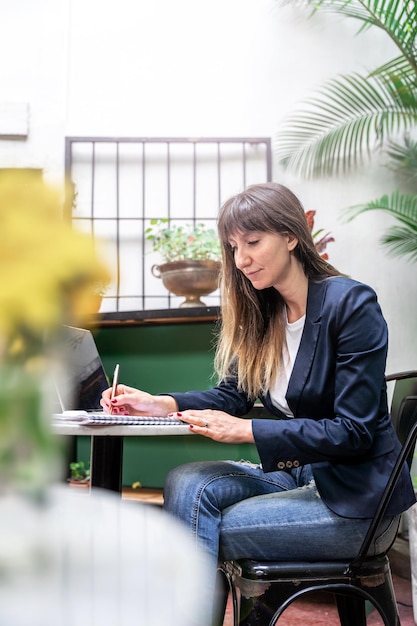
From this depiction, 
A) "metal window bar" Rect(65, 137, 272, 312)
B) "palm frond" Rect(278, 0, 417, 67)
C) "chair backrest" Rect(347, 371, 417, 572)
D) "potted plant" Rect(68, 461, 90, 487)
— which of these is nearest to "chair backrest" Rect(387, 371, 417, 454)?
"chair backrest" Rect(347, 371, 417, 572)

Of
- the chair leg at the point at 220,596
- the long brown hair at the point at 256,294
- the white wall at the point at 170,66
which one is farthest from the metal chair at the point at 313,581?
the white wall at the point at 170,66

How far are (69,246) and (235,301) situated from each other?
4.34ft

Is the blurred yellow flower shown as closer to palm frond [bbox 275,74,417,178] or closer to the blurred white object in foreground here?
the blurred white object in foreground

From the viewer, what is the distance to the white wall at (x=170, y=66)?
12.4 ft

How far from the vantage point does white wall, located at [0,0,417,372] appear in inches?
148

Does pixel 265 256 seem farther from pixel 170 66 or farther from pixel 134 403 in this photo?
pixel 170 66

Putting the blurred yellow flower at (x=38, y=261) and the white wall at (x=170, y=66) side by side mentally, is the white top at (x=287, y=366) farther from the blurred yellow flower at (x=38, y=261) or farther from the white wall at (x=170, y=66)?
the white wall at (x=170, y=66)

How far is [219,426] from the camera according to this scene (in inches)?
44.9

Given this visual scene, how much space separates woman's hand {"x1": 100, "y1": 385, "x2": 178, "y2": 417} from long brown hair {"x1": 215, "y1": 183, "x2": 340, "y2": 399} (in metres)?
0.18

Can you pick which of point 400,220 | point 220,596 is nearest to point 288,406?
point 220,596

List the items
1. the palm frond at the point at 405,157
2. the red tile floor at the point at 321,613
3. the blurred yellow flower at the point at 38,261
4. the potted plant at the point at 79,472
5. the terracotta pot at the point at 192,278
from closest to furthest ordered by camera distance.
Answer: the blurred yellow flower at the point at 38,261
the red tile floor at the point at 321,613
the potted plant at the point at 79,472
the terracotta pot at the point at 192,278
the palm frond at the point at 405,157

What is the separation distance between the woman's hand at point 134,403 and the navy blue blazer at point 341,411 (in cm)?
26

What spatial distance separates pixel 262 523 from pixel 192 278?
6.51ft

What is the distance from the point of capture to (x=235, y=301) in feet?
5.06
